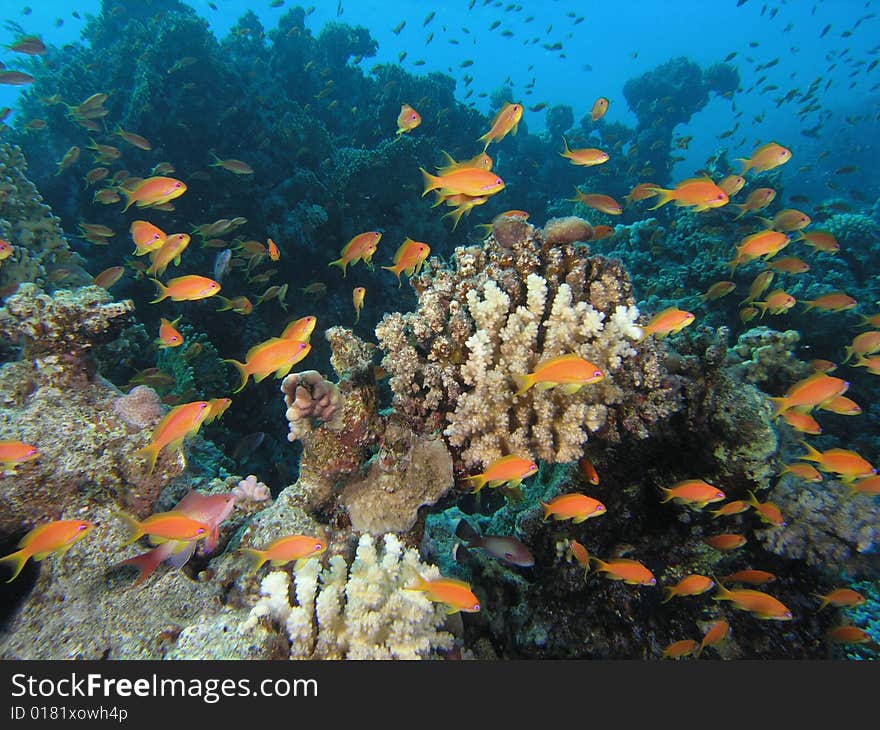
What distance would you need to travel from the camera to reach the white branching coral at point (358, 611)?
244 cm

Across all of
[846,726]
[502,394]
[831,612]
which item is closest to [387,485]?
[502,394]

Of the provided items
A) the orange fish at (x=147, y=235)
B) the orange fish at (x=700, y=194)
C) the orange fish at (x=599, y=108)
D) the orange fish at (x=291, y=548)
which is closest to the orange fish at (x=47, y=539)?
the orange fish at (x=291, y=548)

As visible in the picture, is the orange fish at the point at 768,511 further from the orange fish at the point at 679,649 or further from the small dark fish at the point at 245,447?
the small dark fish at the point at 245,447

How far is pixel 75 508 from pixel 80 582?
0.51 metres

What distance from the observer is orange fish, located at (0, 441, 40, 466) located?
111 inches

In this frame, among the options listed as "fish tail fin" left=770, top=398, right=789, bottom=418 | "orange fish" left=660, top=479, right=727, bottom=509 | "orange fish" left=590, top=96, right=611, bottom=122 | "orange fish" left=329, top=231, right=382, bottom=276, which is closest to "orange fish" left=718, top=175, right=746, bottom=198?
"orange fish" left=590, top=96, right=611, bottom=122

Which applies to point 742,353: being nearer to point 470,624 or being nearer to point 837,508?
point 837,508

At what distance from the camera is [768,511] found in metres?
3.14

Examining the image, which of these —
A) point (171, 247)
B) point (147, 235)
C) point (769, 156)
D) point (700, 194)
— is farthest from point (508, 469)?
point (769, 156)

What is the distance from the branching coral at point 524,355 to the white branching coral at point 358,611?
88 centimetres

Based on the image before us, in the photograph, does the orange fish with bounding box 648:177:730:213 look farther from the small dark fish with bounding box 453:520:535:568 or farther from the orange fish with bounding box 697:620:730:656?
the small dark fish with bounding box 453:520:535:568

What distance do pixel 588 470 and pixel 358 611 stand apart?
1810mm

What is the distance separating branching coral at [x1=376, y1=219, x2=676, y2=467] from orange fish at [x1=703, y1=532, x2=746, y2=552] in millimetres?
982

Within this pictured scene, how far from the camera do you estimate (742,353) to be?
526 centimetres
